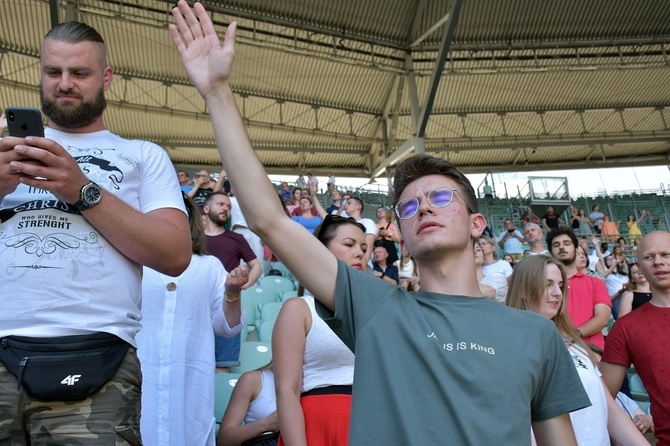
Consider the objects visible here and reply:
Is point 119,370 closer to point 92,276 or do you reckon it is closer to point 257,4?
point 92,276

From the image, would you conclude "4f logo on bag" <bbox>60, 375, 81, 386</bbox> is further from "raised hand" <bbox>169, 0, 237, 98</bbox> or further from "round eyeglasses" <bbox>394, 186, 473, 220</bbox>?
"round eyeglasses" <bbox>394, 186, 473, 220</bbox>

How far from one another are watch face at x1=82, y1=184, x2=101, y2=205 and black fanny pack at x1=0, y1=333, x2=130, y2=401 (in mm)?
320

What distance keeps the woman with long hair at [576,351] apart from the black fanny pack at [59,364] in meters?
1.74

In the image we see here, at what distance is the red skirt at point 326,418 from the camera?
6.57ft

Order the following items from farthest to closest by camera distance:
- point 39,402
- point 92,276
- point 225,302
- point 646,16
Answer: point 646,16, point 225,302, point 92,276, point 39,402

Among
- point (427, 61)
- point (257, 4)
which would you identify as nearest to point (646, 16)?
point (427, 61)

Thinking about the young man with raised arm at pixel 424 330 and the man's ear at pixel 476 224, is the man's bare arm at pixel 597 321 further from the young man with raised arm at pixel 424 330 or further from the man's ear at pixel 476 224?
the young man with raised arm at pixel 424 330

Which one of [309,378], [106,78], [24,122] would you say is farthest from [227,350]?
[24,122]

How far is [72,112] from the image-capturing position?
1710mm

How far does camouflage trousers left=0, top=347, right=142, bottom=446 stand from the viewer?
1362 millimetres

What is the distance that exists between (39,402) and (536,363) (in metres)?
1.16

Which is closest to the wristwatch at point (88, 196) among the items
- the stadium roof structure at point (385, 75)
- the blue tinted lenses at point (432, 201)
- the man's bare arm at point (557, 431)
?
the blue tinted lenses at point (432, 201)

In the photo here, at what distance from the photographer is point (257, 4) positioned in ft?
47.9

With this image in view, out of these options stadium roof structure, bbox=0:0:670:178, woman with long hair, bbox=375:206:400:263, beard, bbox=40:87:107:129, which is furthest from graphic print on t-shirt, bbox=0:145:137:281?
stadium roof structure, bbox=0:0:670:178
